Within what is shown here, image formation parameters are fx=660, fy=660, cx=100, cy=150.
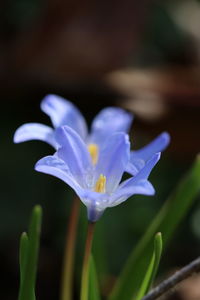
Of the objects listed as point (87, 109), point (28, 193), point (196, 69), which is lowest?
point (28, 193)

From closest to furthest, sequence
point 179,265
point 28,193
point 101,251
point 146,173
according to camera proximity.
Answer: point 146,173 → point 101,251 → point 179,265 → point 28,193

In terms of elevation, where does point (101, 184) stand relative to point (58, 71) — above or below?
above

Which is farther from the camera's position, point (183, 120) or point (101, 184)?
point (183, 120)

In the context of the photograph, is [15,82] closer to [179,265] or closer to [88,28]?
[88,28]

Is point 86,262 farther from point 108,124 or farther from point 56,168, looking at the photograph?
point 108,124

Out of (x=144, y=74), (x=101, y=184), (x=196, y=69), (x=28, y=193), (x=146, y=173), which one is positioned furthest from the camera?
(x=196, y=69)

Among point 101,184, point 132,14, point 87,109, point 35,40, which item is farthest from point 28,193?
point 101,184

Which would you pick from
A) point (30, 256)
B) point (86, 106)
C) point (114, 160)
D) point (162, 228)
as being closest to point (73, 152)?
point (114, 160)

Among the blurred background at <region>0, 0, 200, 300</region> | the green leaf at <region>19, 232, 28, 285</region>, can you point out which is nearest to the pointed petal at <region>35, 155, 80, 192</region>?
the green leaf at <region>19, 232, 28, 285</region>
